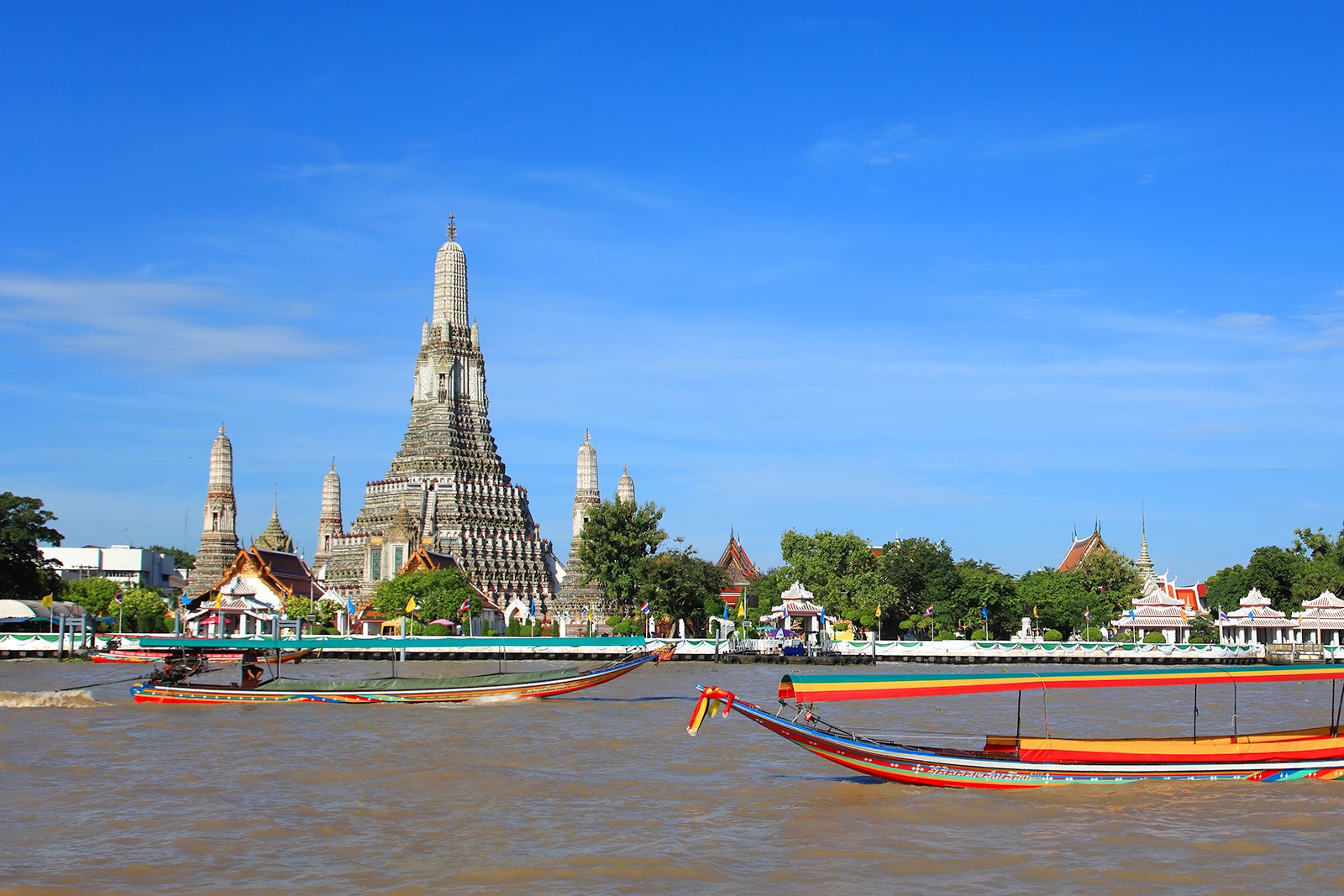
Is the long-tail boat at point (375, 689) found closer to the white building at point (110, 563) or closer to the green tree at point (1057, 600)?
the green tree at point (1057, 600)

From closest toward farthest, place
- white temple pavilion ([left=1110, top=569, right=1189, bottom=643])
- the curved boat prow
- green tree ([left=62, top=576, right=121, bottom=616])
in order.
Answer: the curved boat prow → white temple pavilion ([left=1110, top=569, right=1189, bottom=643]) → green tree ([left=62, top=576, right=121, bottom=616])

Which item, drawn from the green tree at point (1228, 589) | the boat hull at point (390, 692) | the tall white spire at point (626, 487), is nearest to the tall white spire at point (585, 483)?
the tall white spire at point (626, 487)

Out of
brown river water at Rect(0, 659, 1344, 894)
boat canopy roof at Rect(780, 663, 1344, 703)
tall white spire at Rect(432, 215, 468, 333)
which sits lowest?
brown river water at Rect(0, 659, 1344, 894)

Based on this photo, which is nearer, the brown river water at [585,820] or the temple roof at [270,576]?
the brown river water at [585,820]

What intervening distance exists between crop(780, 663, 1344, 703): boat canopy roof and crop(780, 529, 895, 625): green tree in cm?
5514

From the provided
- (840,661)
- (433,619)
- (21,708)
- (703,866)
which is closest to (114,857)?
(703,866)

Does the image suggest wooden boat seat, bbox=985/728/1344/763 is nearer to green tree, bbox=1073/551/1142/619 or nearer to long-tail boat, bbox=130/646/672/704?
long-tail boat, bbox=130/646/672/704

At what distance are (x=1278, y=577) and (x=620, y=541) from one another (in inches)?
1660

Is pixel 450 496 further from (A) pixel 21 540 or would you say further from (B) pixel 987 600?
(B) pixel 987 600

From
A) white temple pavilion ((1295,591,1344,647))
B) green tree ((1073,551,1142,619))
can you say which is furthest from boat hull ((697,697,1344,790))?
green tree ((1073,551,1142,619))

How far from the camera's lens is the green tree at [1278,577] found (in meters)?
86.2

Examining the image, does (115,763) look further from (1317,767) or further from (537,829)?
(1317,767)

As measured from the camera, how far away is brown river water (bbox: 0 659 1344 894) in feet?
50.8

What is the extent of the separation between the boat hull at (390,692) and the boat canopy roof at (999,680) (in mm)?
15713
